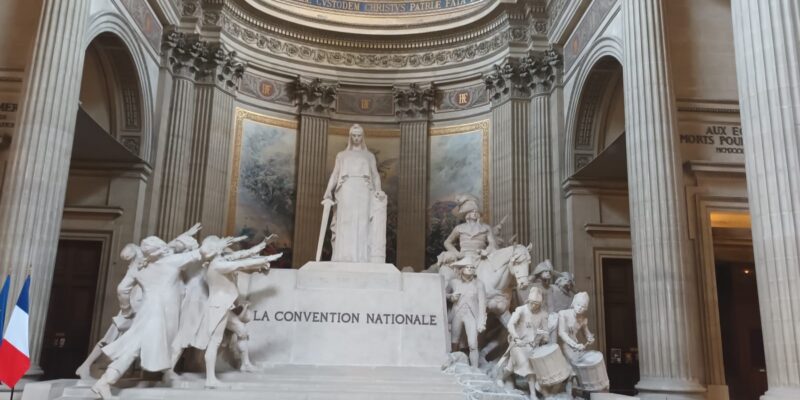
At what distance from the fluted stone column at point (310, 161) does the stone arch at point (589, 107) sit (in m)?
6.36

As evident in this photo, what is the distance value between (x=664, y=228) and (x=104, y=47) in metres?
10.7

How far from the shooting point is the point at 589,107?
A: 14.4 meters

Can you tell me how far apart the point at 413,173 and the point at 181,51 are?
6.53m

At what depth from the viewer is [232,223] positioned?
16375 mm

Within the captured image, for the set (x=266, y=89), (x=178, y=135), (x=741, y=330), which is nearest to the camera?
(x=741, y=330)

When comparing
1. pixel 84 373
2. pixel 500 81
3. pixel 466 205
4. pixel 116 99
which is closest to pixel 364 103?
pixel 500 81

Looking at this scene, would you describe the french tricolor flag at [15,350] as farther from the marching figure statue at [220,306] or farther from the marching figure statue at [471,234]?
the marching figure statue at [471,234]

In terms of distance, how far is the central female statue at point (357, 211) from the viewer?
8930 millimetres

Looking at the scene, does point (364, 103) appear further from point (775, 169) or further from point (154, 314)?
point (775, 169)

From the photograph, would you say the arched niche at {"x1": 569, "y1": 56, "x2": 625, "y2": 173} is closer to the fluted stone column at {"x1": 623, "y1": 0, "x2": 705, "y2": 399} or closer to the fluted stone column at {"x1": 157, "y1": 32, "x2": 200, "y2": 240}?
the fluted stone column at {"x1": 623, "y1": 0, "x2": 705, "y2": 399}

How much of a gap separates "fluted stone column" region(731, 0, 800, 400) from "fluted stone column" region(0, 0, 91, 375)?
8.95 metres

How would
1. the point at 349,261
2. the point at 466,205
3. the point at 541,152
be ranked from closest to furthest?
the point at 349,261, the point at 466,205, the point at 541,152

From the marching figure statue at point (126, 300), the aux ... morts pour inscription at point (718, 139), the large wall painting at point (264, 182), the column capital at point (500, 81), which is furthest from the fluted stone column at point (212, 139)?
the aux ... morts pour inscription at point (718, 139)

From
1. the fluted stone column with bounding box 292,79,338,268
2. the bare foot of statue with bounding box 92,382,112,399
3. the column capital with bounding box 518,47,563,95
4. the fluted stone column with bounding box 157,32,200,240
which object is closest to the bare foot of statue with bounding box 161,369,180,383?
the bare foot of statue with bounding box 92,382,112,399
